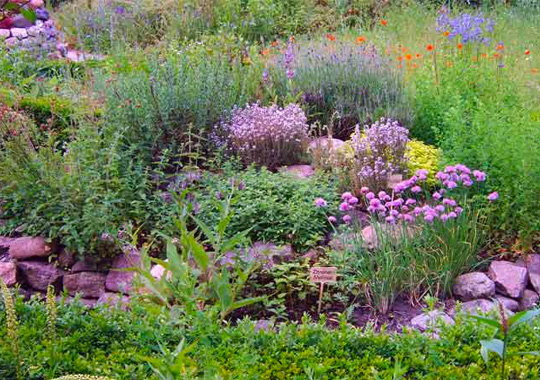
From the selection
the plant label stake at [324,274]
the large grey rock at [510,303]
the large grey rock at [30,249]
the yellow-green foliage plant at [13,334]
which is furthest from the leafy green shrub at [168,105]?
the yellow-green foliage plant at [13,334]

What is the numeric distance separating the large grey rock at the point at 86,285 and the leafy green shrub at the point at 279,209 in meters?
0.85

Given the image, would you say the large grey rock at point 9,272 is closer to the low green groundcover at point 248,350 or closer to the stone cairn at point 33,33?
the low green groundcover at point 248,350

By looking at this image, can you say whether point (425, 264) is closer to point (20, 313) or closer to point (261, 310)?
point (261, 310)

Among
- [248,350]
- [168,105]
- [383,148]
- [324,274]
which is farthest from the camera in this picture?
[168,105]

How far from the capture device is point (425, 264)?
14.0ft

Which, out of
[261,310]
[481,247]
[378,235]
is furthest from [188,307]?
[481,247]

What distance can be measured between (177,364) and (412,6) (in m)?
10.6

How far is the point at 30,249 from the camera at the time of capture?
4918 mm

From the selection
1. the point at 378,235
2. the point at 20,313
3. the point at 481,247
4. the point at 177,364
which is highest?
the point at 177,364

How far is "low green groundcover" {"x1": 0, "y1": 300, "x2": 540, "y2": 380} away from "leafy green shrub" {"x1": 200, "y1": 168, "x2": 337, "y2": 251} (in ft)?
5.21

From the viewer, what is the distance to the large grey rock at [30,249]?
4.92 m

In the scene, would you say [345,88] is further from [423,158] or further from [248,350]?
[248,350]

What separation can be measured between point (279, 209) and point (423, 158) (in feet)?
4.76

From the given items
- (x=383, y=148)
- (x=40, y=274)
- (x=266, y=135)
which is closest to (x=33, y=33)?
(x=266, y=135)
